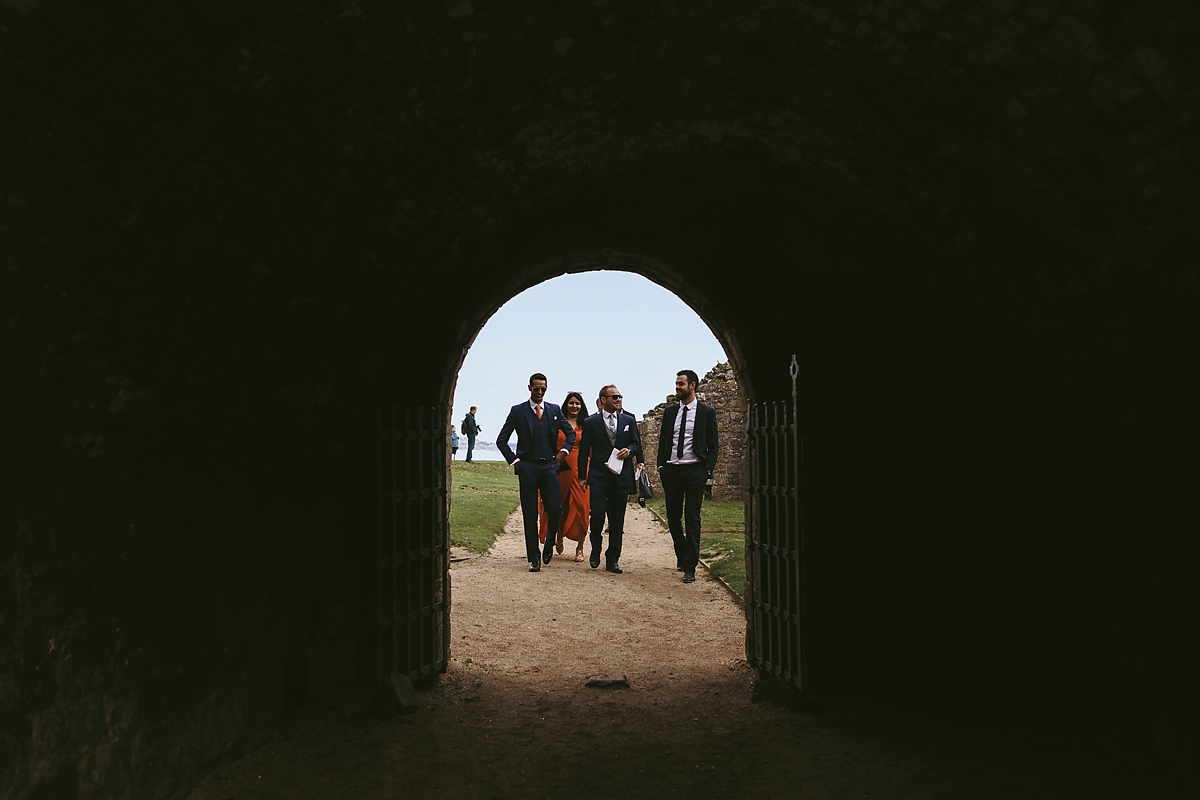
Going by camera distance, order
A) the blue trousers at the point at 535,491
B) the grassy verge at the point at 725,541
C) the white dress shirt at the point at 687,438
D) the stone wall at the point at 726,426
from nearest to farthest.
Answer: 1. the white dress shirt at the point at 687,438
2. the grassy verge at the point at 725,541
3. the blue trousers at the point at 535,491
4. the stone wall at the point at 726,426

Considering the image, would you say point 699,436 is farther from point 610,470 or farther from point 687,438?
point 610,470

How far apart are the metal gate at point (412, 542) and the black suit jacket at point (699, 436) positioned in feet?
10.8

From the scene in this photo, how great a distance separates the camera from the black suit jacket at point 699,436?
28.4 feet

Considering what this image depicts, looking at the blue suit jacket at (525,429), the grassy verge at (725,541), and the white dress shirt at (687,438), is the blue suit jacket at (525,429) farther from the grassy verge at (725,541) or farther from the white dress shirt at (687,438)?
the grassy verge at (725,541)

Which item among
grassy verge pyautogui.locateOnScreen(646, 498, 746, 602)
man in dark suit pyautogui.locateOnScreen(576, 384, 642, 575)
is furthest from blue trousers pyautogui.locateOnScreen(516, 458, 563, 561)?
grassy verge pyautogui.locateOnScreen(646, 498, 746, 602)

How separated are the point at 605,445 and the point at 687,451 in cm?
133

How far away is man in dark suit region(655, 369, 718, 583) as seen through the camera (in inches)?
341

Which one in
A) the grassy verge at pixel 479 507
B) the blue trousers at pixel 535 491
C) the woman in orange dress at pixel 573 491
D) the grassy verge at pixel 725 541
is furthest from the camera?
the grassy verge at pixel 479 507

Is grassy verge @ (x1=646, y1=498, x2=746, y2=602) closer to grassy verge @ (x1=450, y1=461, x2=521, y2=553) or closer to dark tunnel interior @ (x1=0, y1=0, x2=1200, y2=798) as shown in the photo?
grassy verge @ (x1=450, y1=461, x2=521, y2=553)

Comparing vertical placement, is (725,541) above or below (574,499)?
below

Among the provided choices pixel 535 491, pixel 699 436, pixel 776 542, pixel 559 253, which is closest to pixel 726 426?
pixel 535 491

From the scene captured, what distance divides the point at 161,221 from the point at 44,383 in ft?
2.26

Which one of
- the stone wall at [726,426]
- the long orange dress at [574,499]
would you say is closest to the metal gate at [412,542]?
the long orange dress at [574,499]

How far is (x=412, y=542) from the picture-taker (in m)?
→ 5.61
